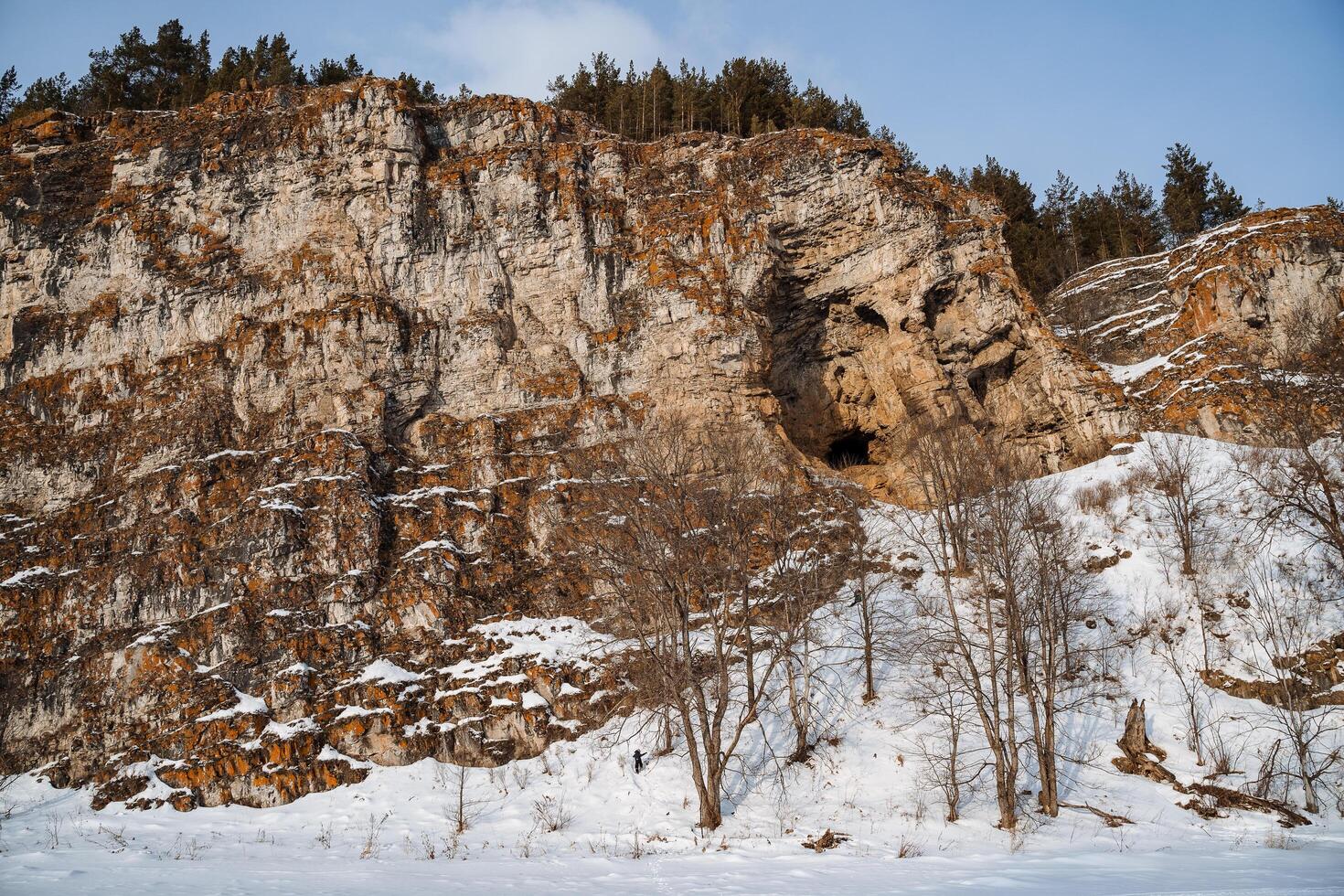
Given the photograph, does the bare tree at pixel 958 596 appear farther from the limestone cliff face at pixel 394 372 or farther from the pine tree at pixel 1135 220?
the pine tree at pixel 1135 220

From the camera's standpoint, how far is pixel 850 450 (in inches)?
1516

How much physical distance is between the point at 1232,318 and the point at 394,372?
37.5m

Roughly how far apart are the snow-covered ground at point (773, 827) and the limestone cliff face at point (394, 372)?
2736mm

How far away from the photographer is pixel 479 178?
36.5 m

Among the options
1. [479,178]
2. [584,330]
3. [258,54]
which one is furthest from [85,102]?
[584,330]

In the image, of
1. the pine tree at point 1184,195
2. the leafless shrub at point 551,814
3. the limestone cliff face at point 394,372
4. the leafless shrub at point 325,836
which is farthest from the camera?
the pine tree at point 1184,195

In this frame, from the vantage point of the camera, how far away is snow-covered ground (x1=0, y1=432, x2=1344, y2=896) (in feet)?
33.6

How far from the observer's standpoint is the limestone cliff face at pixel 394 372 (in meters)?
23.2

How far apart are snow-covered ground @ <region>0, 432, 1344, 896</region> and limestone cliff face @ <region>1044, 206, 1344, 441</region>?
893cm

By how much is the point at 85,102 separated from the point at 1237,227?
211 ft

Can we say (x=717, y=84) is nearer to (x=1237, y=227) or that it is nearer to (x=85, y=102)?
(x=1237, y=227)

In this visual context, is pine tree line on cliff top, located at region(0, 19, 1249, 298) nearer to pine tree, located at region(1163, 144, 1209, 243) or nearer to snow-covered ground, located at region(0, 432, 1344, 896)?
pine tree, located at region(1163, 144, 1209, 243)

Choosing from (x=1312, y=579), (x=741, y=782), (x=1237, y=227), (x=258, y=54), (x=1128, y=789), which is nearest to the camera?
(x=1128, y=789)

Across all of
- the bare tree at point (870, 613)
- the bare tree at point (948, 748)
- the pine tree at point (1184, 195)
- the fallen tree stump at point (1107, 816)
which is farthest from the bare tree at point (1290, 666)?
the pine tree at point (1184, 195)
